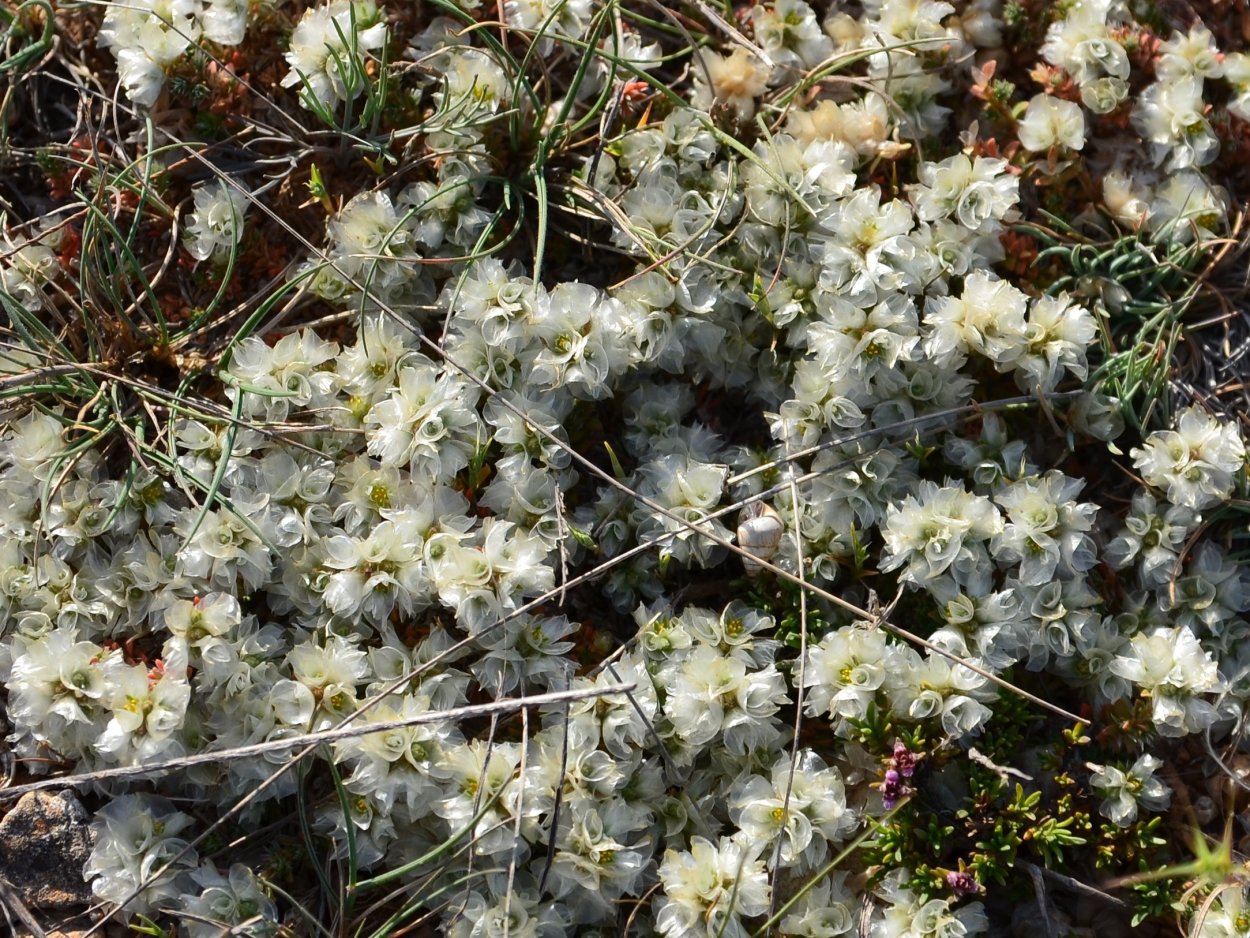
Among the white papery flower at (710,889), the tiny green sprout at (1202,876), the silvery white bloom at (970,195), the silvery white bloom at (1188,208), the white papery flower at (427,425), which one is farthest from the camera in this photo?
the silvery white bloom at (1188,208)

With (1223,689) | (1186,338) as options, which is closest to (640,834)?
(1223,689)

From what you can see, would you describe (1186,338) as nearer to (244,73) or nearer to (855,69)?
(855,69)

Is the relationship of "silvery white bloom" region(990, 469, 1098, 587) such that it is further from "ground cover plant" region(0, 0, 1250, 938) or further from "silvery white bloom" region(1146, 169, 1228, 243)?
"silvery white bloom" region(1146, 169, 1228, 243)

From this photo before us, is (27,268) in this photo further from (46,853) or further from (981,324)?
(981,324)

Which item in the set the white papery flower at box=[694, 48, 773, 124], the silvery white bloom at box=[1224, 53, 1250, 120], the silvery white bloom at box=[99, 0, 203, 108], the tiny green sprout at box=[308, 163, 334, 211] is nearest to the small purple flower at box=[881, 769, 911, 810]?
the white papery flower at box=[694, 48, 773, 124]

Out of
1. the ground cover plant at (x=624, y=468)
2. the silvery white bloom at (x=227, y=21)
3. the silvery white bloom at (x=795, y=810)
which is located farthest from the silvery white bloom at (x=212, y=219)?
the silvery white bloom at (x=795, y=810)

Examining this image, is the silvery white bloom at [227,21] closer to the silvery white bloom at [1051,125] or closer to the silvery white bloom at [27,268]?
the silvery white bloom at [27,268]

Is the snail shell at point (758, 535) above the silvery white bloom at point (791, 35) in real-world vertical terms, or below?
below
